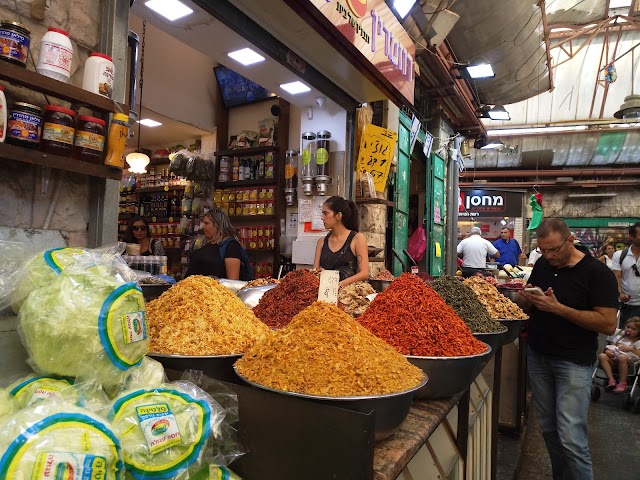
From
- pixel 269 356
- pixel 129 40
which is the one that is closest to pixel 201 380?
pixel 269 356

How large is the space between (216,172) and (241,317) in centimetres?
484

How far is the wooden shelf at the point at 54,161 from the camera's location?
145cm

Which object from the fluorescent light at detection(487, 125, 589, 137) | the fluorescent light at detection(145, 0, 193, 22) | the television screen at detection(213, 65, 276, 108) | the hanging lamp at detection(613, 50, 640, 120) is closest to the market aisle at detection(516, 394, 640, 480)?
the fluorescent light at detection(145, 0, 193, 22)

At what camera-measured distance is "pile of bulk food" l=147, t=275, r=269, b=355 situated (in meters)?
1.23

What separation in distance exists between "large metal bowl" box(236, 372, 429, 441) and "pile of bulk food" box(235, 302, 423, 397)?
2 centimetres

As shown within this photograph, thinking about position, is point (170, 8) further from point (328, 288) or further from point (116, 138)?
point (328, 288)

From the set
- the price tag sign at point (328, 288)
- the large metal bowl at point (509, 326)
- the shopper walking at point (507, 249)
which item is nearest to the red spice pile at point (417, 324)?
the price tag sign at point (328, 288)

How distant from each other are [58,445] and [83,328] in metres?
0.27

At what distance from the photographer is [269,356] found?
1.21 meters

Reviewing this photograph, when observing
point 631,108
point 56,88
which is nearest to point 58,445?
point 56,88

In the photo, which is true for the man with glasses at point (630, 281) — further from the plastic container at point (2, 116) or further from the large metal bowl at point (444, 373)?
the plastic container at point (2, 116)

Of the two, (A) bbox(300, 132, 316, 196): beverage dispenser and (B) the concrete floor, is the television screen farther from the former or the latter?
(B) the concrete floor

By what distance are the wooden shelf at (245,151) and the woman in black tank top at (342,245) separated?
2.06 metres

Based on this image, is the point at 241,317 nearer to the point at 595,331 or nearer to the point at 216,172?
the point at 595,331
